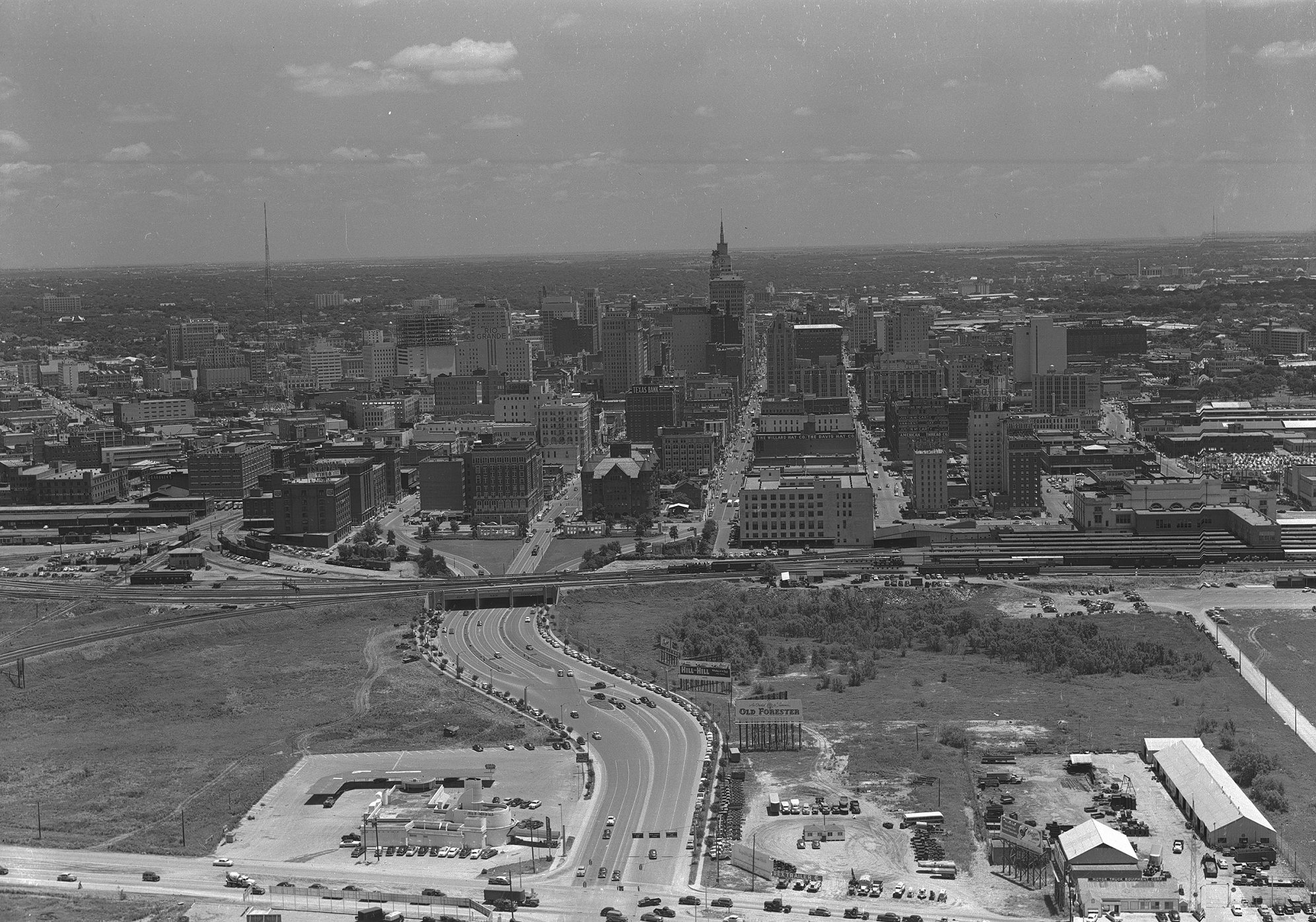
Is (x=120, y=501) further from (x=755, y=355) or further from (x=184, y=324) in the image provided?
(x=755, y=355)

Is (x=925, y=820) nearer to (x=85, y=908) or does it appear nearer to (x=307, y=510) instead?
(x=85, y=908)

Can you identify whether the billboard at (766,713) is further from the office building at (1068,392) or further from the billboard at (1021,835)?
the office building at (1068,392)

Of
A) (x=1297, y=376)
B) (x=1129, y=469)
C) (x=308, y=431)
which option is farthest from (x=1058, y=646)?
(x=1297, y=376)

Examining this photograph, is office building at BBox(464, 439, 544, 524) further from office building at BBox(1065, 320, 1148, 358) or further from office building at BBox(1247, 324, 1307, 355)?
office building at BBox(1247, 324, 1307, 355)

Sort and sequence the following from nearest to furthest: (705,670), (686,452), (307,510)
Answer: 1. (705,670)
2. (307,510)
3. (686,452)

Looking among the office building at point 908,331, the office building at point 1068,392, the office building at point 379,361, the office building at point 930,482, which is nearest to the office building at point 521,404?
the office building at point 930,482

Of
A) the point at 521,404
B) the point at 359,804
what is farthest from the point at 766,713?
the point at 521,404
